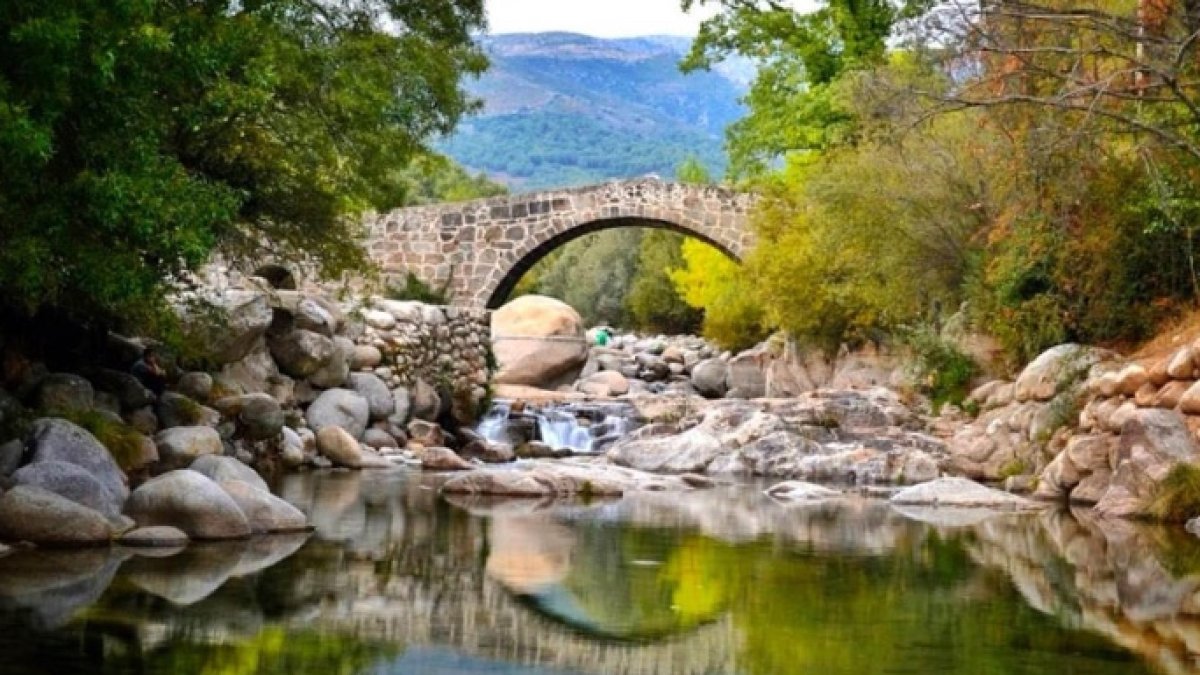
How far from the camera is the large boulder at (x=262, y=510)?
469 inches

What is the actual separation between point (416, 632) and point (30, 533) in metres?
3.61

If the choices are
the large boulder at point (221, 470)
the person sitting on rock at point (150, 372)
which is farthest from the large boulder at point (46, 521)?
the person sitting on rock at point (150, 372)

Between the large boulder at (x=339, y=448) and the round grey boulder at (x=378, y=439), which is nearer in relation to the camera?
the large boulder at (x=339, y=448)

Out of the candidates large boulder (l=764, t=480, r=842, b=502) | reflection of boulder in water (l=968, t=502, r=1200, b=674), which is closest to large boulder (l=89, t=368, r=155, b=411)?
large boulder (l=764, t=480, r=842, b=502)

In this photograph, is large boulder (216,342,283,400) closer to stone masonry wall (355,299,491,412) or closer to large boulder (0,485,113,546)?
stone masonry wall (355,299,491,412)

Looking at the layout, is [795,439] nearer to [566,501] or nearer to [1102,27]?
[566,501]

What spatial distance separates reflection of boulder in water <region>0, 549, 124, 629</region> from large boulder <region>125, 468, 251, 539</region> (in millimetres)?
876

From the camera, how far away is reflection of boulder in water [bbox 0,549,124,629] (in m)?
8.07

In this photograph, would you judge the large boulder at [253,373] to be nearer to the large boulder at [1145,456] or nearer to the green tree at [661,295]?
the large boulder at [1145,456]

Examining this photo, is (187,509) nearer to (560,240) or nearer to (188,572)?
(188,572)

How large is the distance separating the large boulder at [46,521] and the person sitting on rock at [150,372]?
21.2 ft

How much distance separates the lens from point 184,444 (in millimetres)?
14664

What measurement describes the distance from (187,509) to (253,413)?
21.5 ft

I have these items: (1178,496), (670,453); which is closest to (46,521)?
(1178,496)
